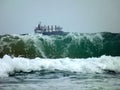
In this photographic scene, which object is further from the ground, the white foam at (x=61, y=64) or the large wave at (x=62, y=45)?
the large wave at (x=62, y=45)

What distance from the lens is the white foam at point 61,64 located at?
2.82m

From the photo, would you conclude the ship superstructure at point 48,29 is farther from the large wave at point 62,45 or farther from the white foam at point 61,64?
the white foam at point 61,64

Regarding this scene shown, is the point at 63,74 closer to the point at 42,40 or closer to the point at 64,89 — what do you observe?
the point at 64,89

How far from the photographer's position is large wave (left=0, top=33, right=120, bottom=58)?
9.49 ft

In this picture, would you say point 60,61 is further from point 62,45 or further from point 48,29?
point 48,29

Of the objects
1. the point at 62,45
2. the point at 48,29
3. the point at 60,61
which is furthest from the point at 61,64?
the point at 48,29

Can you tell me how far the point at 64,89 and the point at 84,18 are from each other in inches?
31.6

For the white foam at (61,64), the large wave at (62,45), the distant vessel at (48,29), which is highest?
the distant vessel at (48,29)

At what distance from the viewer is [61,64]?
2.90 metres

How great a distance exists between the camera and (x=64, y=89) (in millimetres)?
2732

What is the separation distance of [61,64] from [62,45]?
8.1 inches

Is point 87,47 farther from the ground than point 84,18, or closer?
closer

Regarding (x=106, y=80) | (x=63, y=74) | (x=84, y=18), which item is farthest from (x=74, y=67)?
(x=84, y=18)

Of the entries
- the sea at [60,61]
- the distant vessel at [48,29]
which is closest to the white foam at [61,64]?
the sea at [60,61]
